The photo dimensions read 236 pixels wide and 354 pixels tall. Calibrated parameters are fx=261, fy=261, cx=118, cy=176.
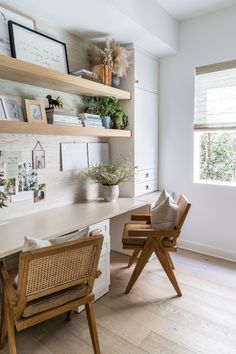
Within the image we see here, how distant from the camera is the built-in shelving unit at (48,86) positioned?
173cm

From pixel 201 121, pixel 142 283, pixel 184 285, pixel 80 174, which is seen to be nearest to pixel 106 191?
pixel 80 174

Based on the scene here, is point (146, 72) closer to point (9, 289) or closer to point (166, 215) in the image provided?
point (166, 215)

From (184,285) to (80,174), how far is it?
145 cm

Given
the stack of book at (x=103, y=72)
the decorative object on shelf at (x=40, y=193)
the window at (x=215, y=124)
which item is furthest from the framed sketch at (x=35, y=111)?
the window at (x=215, y=124)

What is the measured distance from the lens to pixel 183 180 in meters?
3.15

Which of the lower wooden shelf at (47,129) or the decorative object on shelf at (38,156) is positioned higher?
the lower wooden shelf at (47,129)

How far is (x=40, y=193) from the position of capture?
2.30m

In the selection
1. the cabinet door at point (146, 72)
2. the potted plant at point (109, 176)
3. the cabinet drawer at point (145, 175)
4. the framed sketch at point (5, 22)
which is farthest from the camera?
the cabinet drawer at point (145, 175)

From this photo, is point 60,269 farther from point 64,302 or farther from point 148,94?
point 148,94

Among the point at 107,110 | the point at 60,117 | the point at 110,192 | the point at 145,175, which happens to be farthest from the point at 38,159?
the point at 145,175

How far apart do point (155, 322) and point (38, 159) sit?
62.5 inches

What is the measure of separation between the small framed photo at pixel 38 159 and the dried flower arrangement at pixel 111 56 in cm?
108

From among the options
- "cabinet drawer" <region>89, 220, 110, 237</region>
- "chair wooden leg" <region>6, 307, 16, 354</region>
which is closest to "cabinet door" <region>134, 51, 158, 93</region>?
"cabinet drawer" <region>89, 220, 110, 237</region>

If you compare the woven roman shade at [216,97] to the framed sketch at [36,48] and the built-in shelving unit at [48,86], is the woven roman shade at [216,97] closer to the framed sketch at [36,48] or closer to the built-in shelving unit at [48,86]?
the built-in shelving unit at [48,86]
